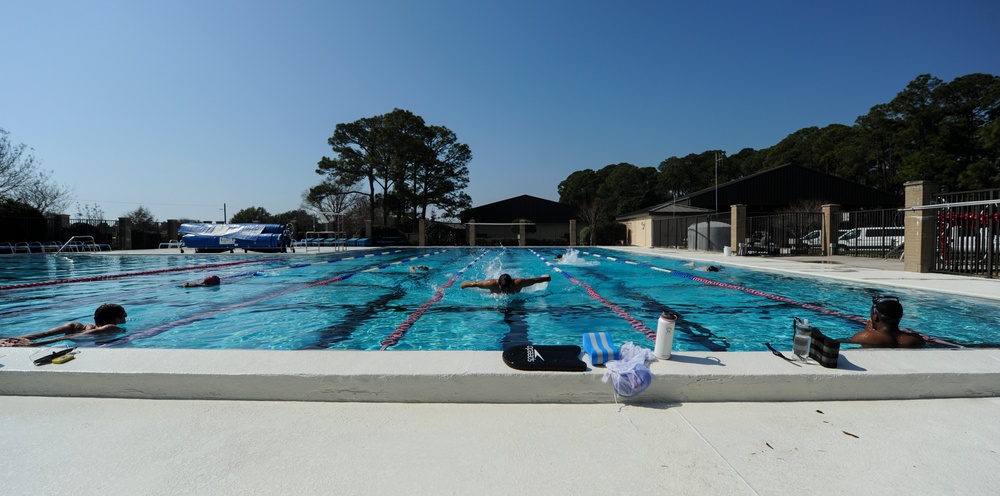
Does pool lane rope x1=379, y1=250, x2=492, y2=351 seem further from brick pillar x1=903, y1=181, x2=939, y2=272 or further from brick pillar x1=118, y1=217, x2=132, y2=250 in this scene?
brick pillar x1=118, y1=217, x2=132, y2=250

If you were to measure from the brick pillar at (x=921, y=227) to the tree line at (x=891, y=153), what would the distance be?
68.0ft

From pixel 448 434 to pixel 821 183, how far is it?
3727 centimetres

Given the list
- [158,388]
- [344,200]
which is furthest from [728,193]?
[158,388]

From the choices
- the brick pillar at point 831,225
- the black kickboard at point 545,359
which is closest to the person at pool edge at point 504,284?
the black kickboard at point 545,359

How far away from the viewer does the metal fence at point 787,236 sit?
18016mm

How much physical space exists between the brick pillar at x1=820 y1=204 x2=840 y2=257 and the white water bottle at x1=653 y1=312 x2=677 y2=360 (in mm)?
18052

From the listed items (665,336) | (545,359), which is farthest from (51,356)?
(665,336)

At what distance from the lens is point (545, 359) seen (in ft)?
10.2

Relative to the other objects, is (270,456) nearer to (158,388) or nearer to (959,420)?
(158,388)

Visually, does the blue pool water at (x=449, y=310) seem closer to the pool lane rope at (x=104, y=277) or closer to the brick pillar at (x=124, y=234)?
the pool lane rope at (x=104, y=277)

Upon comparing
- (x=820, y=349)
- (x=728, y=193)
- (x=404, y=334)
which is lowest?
(x=404, y=334)

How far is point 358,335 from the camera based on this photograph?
18.5 ft

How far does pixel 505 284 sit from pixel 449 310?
1462 millimetres

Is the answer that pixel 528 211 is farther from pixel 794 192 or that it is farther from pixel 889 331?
pixel 889 331
